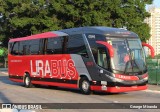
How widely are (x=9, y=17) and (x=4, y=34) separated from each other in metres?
3.12

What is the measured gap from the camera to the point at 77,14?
134 feet

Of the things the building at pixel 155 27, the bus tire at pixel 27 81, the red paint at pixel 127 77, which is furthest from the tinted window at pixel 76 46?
the building at pixel 155 27

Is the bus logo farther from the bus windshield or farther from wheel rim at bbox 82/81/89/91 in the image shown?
the bus windshield

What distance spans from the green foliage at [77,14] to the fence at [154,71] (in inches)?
669

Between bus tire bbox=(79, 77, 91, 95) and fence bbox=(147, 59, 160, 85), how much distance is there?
656 cm

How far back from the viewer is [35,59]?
22.7m

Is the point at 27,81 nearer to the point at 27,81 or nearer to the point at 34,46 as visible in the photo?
the point at 27,81

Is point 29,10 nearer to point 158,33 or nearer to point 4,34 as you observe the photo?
point 4,34

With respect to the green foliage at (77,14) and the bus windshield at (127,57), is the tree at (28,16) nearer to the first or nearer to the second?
the green foliage at (77,14)

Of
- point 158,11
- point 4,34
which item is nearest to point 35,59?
point 4,34

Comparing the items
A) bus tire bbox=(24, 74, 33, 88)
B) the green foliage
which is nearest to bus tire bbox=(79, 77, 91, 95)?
bus tire bbox=(24, 74, 33, 88)

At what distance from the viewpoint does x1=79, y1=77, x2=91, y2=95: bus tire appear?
17.7 metres

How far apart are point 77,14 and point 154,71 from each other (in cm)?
1887

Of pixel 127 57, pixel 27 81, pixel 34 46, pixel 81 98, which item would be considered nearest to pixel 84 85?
pixel 81 98
